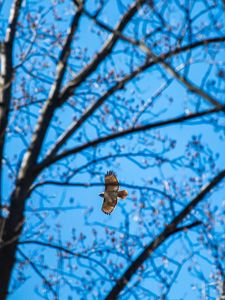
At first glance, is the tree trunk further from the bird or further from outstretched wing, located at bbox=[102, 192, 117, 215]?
outstretched wing, located at bbox=[102, 192, 117, 215]

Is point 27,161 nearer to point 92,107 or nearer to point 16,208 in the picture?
point 16,208

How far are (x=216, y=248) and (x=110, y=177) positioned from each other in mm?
1508

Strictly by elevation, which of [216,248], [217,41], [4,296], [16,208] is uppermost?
[217,41]

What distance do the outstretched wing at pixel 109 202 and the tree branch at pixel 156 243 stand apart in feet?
5.02

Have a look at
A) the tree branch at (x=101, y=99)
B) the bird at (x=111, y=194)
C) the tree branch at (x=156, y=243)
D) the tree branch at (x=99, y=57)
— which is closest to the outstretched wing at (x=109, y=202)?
the bird at (x=111, y=194)

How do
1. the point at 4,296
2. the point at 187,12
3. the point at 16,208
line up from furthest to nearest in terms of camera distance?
the point at 187,12
the point at 16,208
the point at 4,296

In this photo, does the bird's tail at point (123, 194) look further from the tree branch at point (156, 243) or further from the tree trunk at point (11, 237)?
the tree trunk at point (11, 237)

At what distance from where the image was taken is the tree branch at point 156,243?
4.15m

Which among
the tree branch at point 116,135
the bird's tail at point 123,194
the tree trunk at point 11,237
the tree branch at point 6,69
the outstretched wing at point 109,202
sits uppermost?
the tree branch at point 6,69

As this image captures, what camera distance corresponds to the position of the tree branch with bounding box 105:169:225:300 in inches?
163

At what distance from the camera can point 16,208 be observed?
432cm

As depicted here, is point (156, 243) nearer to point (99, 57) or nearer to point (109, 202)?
point (109, 202)

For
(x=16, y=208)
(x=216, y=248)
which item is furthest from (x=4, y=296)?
(x=216, y=248)

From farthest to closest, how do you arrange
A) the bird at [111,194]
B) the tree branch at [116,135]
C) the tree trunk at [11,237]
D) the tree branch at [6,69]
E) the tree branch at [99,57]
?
the bird at [111,194]
the tree branch at [99,57]
the tree branch at [6,69]
the tree branch at [116,135]
the tree trunk at [11,237]
